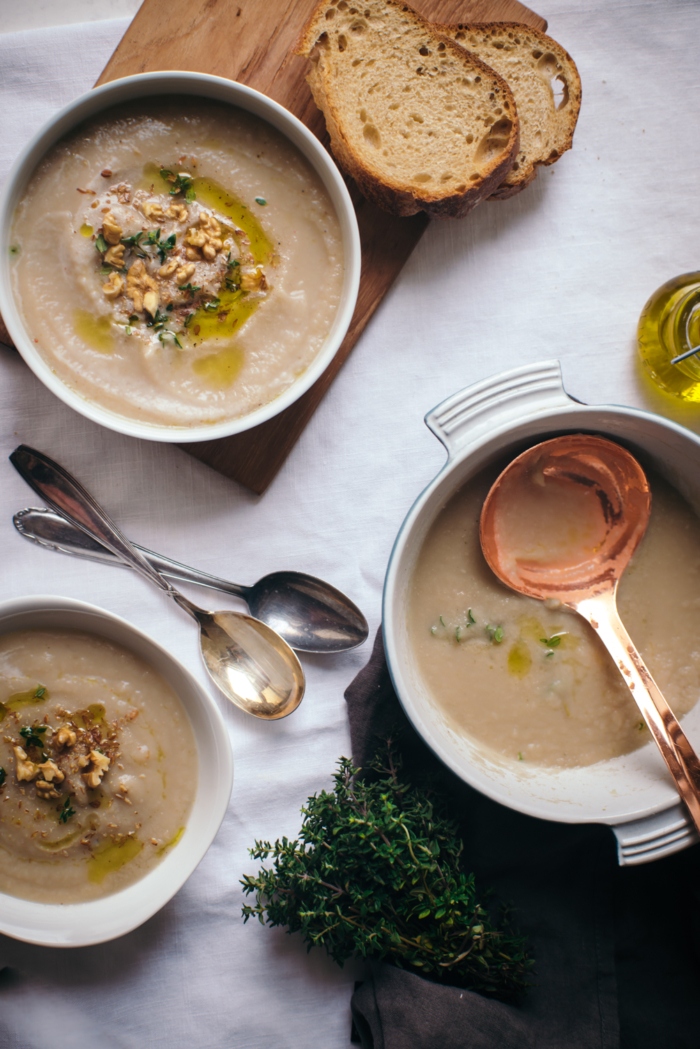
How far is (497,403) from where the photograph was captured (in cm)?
149

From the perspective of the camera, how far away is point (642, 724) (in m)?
1.72

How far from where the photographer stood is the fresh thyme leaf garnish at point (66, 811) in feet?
5.32

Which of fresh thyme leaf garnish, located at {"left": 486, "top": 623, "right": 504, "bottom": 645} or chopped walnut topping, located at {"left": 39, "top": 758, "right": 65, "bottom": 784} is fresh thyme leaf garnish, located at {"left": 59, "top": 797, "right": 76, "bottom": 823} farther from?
fresh thyme leaf garnish, located at {"left": 486, "top": 623, "right": 504, "bottom": 645}

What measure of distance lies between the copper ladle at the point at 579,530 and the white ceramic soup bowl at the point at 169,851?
0.77 meters

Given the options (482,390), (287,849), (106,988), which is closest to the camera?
(482,390)

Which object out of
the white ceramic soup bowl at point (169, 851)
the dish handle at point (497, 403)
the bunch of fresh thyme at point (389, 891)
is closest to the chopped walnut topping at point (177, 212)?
the dish handle at point (497, 403)

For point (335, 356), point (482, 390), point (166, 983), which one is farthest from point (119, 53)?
point (166, 983)

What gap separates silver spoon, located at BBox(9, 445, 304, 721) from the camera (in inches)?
69.4

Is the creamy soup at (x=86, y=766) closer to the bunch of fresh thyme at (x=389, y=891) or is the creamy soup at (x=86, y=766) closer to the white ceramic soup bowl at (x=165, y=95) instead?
the bunch of fresh thyme at (x=389, y=891)

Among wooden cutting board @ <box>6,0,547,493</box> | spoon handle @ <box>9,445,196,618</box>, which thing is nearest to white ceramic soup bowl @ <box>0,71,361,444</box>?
wooden cutting board @ <box>6,0,547,493</box>

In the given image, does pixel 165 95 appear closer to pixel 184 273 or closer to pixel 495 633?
pixel 184 273

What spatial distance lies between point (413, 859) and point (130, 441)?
3.97 ft

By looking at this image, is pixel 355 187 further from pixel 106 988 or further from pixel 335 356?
pixel 106 988

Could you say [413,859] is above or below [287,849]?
above
